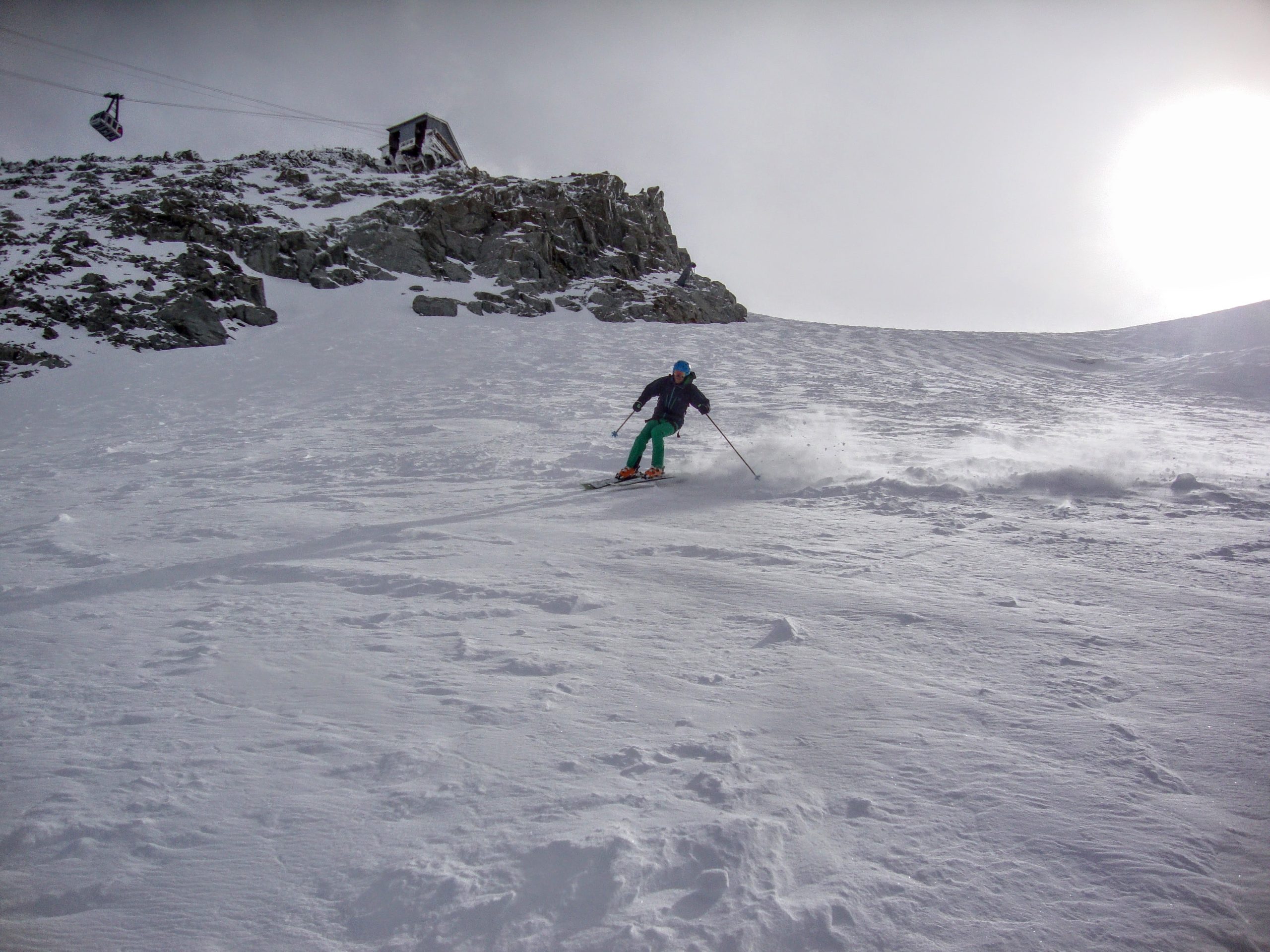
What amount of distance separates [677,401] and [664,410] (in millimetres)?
221

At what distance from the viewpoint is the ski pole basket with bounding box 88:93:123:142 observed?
30203 mm

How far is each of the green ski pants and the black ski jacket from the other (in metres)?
0.10

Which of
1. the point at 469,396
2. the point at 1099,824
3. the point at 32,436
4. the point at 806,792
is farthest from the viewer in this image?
the point at 469,396

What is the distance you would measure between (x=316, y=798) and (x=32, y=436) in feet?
44.1

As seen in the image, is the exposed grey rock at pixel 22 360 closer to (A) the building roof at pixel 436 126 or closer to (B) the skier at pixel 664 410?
(B) the skier at pixel 664 410

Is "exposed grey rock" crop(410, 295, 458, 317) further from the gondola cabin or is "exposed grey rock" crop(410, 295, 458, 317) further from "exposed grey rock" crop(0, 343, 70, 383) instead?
the gondola cabin

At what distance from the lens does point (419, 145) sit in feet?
163

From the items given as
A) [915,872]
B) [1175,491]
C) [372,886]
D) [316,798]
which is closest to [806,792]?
[915,872]

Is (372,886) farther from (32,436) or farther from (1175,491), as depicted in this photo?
(32,436)

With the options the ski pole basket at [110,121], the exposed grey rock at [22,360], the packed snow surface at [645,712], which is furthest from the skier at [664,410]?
the ski pole basket at [110,121]

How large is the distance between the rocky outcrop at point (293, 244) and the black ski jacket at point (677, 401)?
1896 centimetres

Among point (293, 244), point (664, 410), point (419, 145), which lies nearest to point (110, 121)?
point (293, 244)

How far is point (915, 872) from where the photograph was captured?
2088 mm

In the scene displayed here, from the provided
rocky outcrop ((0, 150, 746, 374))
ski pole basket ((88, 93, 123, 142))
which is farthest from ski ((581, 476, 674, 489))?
ski pole basket ((88, 93, 123, 142))
